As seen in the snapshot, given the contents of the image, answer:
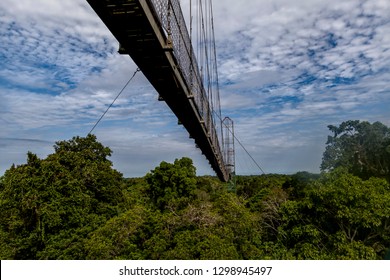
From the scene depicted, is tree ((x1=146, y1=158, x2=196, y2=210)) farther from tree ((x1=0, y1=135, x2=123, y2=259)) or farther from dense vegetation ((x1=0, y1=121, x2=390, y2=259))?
tree ((x1=0, y1=135, x2=123, y2=259))

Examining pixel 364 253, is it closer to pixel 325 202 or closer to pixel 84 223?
pixel 325 202

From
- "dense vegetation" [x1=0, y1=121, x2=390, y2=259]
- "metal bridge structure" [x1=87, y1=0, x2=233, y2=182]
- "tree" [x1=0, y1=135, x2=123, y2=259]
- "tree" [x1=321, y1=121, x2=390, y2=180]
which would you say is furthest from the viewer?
"tree" [x1=321, y1=121, x2=390, y2=180]

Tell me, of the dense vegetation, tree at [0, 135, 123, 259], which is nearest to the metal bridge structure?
the dense vegetation

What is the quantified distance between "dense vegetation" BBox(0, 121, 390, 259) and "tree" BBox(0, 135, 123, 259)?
0.11ft

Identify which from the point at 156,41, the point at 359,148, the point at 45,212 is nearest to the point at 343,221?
the point at 156,41

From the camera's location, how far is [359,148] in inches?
891

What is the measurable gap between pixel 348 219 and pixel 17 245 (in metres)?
10.4

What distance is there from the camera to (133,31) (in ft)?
11.8

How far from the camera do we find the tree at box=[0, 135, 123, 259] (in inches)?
411

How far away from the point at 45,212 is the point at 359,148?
68.5 feet

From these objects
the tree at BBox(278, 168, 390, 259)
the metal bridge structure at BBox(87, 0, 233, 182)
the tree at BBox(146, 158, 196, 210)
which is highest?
the metal bridge structure at BBox(87, 0, 233, 182)

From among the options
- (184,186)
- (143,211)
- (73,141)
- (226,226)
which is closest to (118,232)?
(143,211)

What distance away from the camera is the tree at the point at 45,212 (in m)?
10.4

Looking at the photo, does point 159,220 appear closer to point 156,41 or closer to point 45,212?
point 45,212
